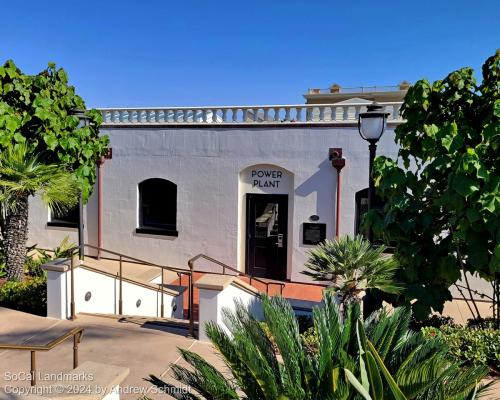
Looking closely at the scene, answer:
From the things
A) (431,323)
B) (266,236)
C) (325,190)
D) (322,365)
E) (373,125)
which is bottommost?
(431,323)

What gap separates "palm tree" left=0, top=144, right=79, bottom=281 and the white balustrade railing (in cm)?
496

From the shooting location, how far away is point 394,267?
514 centimetres

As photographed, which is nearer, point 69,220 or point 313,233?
point 313,233

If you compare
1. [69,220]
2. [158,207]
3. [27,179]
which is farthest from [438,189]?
[69,220]

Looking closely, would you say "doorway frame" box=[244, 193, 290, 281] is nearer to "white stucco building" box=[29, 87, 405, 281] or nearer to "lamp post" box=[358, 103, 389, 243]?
"white stucco building" box=[29, 87, 405, 281]

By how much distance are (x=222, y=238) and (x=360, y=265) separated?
6702 mm

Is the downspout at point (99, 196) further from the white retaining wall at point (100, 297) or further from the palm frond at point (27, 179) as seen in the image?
the palm frond at point (27, 179)

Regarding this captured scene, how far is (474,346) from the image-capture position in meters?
4.64

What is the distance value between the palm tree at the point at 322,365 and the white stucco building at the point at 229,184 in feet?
24.2

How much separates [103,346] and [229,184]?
22.0 ft

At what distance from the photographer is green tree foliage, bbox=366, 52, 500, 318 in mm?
4719

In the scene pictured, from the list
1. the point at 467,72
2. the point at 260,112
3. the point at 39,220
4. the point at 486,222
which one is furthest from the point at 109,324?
the point at 39,220

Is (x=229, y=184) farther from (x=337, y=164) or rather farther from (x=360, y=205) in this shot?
(x=360, y=205)

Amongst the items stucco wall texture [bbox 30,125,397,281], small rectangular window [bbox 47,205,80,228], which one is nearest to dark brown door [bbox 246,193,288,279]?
stucco wall texture [bbox 30,125,397,281]
